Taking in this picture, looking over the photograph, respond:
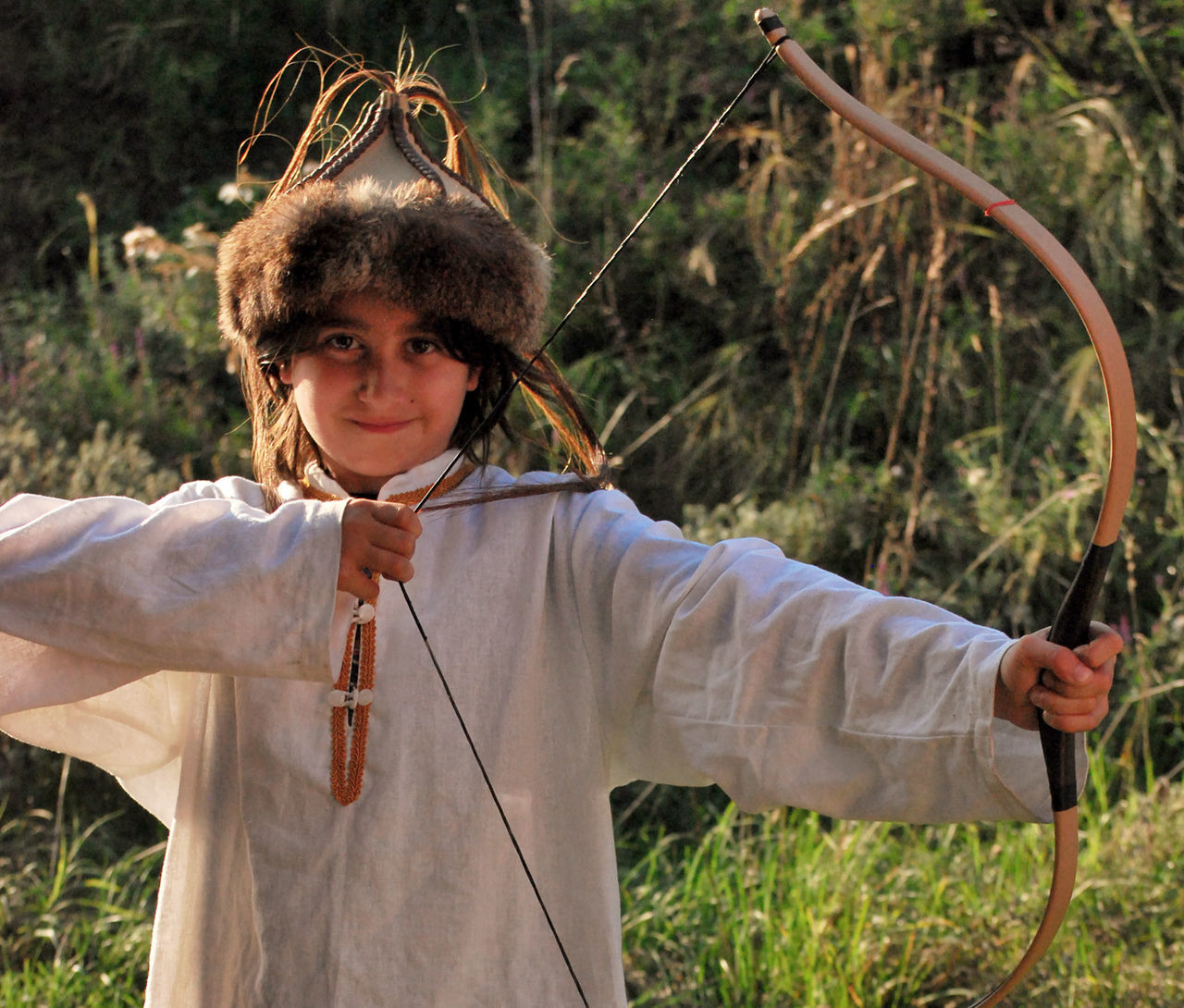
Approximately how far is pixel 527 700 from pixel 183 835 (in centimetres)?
51

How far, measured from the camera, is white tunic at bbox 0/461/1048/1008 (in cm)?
153

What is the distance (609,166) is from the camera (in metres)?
5.73

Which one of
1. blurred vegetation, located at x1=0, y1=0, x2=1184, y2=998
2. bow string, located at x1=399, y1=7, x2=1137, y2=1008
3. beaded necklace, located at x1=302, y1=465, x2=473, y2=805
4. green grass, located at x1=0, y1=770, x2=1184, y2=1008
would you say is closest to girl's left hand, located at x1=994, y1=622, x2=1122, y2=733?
bow string, located at x1=399, y1=7, x2=1137, y2=1008

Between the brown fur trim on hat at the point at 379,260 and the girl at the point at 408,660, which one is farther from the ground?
A: the brown fur trim on hat at the point at 379,260

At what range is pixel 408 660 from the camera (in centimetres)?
182

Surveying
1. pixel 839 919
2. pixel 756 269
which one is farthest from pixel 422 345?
pixel 756 269

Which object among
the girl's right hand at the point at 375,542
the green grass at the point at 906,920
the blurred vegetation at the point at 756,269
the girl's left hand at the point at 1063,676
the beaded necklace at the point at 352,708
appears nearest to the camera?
the girl's left hand at the point at 1063,676

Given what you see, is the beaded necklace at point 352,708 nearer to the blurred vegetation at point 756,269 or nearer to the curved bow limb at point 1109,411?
the curved bow limb at point 1109,411

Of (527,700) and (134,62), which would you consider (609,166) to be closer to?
(134,62)

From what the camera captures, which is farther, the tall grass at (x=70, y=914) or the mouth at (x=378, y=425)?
the tall grass at (x=70, y=914)

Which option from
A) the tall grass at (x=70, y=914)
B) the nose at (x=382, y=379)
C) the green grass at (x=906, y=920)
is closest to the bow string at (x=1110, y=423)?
the nose at (x=382, y=379)

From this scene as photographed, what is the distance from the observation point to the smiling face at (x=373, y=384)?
1.80m

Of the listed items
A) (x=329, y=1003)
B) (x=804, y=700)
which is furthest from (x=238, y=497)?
(x=804, y=700)

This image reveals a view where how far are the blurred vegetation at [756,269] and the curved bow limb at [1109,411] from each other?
6.56 feet
